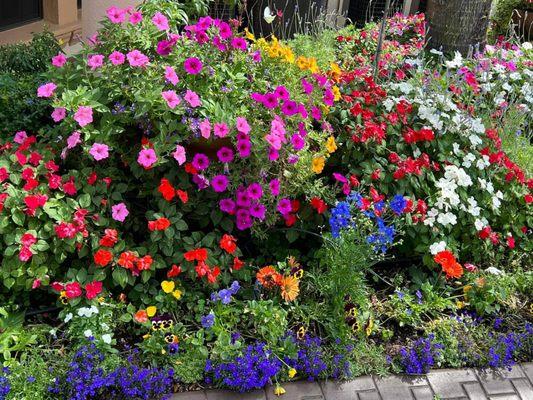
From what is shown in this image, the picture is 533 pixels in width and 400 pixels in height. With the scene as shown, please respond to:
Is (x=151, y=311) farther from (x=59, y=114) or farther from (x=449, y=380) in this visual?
(x=449, y=380)

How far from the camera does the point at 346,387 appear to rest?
3.08m

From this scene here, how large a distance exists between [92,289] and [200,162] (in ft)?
2.63

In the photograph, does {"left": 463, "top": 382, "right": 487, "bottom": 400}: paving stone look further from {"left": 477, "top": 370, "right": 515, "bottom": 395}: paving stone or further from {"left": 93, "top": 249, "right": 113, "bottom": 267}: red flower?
{"left": 93, "top": 249, "right": 113, "bottom": 267}: red flower

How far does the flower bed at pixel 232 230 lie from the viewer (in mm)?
3014

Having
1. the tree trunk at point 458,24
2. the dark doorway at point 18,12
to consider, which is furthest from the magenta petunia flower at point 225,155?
the dark doorway at point 18,12

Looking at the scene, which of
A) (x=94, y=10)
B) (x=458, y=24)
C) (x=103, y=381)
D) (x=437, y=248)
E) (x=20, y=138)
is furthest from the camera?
(x=458, y=24)

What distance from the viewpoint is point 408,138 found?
3.83 m

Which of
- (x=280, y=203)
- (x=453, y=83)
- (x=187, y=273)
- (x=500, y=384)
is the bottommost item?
(x=500, y=384)

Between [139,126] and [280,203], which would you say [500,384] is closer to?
[280,203]

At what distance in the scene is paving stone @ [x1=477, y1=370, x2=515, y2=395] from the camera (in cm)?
320

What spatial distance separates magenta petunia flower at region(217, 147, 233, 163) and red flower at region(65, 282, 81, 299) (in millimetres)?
917

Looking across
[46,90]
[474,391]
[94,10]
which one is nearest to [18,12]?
[94,10]

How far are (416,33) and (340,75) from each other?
252 centimetres

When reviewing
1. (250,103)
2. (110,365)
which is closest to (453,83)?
(250,103)
